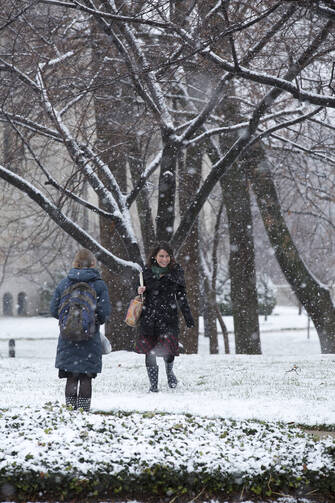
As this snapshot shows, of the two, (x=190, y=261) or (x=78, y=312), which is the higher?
(x=190, y=261)

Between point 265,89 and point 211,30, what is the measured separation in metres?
3.54

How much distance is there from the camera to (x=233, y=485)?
14.6ft

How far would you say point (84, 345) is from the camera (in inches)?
249

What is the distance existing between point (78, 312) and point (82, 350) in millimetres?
405

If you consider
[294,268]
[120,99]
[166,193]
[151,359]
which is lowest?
[151,359]

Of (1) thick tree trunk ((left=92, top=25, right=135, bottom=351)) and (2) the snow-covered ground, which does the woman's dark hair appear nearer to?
(2) the snow-covered ground

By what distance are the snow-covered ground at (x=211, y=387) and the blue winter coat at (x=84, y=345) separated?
76 cm

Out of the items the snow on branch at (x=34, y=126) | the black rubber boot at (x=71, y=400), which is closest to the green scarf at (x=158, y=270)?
the black rubber boot at (x=71, y=400)

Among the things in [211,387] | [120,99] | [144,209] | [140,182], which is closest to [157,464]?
[211,387]

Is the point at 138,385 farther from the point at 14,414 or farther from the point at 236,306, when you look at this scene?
the point at 236,306

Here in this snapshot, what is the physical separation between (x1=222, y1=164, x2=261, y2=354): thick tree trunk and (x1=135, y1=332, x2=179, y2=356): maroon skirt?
22.7ft

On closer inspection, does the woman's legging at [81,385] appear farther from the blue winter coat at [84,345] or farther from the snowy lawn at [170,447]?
the snowy lawn at [170,447]

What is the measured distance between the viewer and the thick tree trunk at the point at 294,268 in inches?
551

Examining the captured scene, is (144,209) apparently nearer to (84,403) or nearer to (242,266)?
(242,266)
